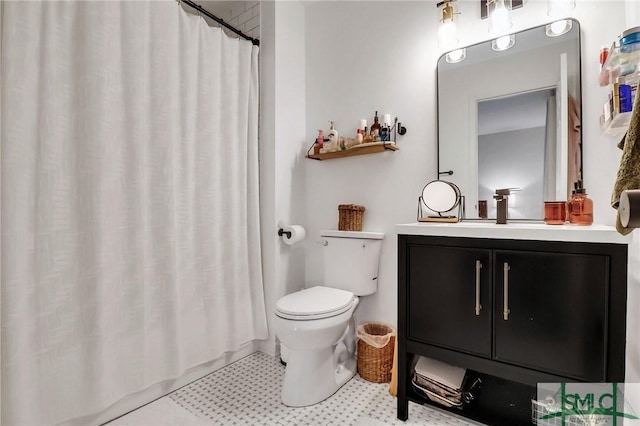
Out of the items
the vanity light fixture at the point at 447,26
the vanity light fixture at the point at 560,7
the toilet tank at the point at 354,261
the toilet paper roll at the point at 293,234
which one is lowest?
the toilet tank at the point at 354,261

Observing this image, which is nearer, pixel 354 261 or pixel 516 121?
pixel 516 121

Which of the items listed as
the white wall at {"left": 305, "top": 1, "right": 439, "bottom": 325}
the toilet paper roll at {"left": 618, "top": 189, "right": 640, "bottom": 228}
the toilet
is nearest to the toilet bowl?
the toilet

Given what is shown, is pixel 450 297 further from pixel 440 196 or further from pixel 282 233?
pixel 282 233

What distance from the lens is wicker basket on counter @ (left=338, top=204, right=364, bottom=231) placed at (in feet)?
6.71

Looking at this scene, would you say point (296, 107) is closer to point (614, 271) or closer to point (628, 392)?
point (614, 271)

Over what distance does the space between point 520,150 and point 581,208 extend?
0.39m

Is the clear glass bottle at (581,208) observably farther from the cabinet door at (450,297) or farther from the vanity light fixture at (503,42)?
the vanity light fixture at (503,42)

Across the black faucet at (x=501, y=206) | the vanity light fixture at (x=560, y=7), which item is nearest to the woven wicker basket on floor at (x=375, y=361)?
the black faucet at (x=501, y=206)

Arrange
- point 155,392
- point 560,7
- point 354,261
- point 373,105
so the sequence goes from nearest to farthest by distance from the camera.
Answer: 1. point 560,7
2. point 155,392
3. point 354,261
4. point 373,105

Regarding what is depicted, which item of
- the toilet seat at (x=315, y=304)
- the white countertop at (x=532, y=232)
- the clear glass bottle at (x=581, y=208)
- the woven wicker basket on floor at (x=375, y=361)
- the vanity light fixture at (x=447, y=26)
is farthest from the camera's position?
the woven wicker basket on floor at (x=375, y=361)

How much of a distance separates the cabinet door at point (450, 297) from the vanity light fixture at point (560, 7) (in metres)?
1.15

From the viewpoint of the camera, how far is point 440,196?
171cm

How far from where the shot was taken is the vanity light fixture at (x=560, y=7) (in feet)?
4.73

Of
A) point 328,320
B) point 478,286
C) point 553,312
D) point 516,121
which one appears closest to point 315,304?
point 328,320
